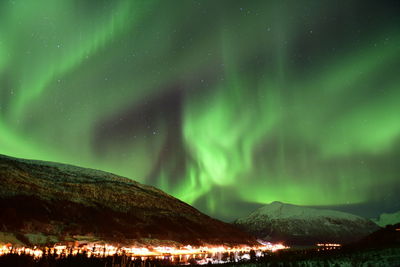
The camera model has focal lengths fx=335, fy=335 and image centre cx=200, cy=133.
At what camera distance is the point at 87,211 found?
103 meters

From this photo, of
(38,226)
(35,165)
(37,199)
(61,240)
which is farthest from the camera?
(35,165)

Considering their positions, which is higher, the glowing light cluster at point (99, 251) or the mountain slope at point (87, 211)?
the mountain slope at point (87, 211)

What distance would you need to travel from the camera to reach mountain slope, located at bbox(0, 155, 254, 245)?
A: 76.8 meters

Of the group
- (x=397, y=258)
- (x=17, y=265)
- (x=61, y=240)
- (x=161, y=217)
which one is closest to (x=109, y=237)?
(x=61, y=240)

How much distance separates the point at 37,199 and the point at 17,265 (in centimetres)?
7972

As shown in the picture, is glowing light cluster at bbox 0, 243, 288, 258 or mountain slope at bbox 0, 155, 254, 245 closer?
glowing light cluster at bbox 0, 243, 288, 258

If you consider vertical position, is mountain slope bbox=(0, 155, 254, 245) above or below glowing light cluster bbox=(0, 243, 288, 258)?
above

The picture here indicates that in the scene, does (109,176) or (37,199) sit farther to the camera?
(109,176)

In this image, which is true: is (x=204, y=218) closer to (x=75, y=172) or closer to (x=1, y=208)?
(x=75, y=172)

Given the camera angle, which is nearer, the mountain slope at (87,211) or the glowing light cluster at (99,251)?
the glowing light cluster at (99,251)

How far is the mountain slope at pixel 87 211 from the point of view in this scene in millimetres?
76812

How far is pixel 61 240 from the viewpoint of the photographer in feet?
223

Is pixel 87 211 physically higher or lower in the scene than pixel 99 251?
higher

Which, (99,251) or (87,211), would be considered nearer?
(99,251)
